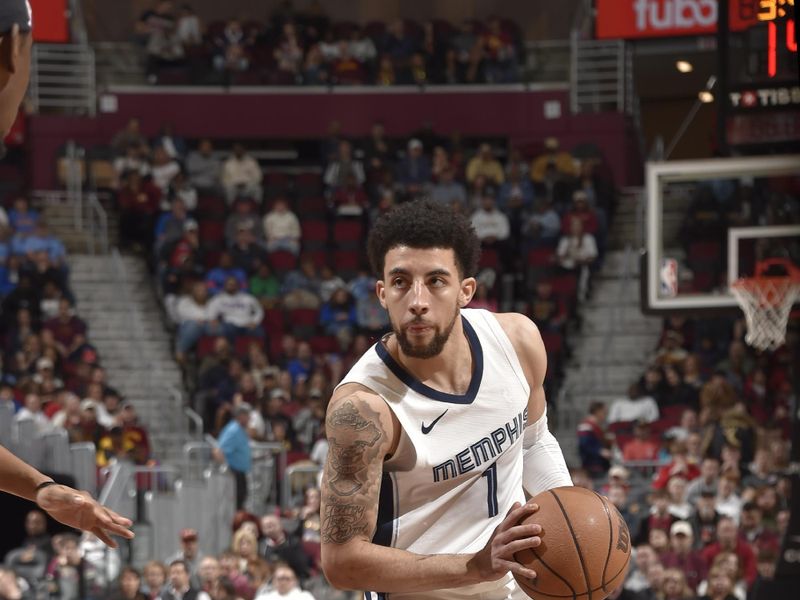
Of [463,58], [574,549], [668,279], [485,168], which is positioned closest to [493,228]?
[485,168]

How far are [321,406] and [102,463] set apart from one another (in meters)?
2.29

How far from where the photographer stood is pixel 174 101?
20109mm

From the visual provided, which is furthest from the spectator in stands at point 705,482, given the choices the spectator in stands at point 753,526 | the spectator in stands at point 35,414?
the spectator in stands at point 35,414

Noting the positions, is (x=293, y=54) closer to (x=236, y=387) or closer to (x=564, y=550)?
(x=236, y=387)

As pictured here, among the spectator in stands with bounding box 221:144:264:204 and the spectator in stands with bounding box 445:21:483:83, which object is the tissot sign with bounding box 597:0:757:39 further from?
the spectator in stands with bounding box 221:144:264:204

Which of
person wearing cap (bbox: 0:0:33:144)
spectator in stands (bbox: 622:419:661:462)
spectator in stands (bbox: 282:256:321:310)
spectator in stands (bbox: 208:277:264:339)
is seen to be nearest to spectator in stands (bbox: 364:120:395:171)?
spectator in stands (bbox: 282:256:321:310)

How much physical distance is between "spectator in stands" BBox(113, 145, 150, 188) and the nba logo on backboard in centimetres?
851

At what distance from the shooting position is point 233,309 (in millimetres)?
16203

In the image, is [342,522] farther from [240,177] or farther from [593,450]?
[240,177]

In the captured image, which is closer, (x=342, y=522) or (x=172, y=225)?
(x=342, y=522)

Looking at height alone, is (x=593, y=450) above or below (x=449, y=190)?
below

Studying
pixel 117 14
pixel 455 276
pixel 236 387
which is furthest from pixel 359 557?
pixel 117 14

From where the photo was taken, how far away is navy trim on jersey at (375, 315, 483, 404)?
4.46 metres

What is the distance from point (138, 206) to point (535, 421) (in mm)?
13642
